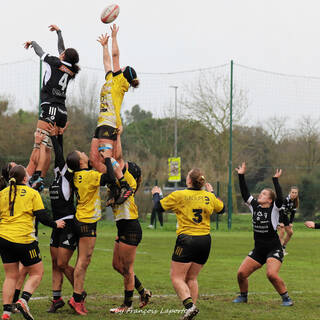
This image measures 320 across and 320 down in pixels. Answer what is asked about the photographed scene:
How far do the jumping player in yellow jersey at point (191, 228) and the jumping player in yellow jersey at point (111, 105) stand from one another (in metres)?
1.92

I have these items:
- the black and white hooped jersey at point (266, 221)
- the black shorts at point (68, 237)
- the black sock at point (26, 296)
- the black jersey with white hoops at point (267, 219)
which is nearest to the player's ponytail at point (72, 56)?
the black shorts at point (68, 237)

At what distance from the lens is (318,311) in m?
9.30

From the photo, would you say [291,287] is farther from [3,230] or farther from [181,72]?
[181,72]

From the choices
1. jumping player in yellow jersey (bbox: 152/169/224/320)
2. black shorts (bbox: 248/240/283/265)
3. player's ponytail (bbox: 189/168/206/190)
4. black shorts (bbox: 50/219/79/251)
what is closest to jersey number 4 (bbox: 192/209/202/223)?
jumping player in yellow jersey (bbox: 152/169/224/320)

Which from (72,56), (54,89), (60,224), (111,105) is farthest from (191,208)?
(72,56)

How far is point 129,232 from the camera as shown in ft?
30.3

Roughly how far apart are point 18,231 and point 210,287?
4869mm

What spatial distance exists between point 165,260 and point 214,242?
244 inches

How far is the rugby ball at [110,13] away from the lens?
10383 millimetres

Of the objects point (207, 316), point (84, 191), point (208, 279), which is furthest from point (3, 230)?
point (208, 279)

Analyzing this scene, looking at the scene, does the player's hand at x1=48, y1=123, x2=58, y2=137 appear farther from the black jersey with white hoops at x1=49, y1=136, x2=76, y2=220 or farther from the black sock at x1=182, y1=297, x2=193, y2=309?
the black sock at x1=182, y1=297, x2=193, y2=309

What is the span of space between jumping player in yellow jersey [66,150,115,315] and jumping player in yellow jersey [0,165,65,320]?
0.85 m

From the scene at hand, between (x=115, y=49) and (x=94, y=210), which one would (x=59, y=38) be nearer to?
(x=115, y=49)

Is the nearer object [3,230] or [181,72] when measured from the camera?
[3,230]
